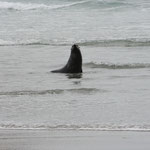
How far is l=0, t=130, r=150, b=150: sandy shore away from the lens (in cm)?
683

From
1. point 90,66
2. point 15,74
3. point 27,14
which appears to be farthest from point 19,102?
point 27,14

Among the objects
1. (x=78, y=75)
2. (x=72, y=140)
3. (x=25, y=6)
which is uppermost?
(x=25, y=6)

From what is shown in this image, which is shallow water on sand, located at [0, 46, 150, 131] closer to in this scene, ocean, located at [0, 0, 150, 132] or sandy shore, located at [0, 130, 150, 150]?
ocean, located at [0, 0, 150, 132]

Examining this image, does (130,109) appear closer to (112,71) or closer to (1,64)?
(112,71)

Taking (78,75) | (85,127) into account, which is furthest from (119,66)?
(85,127)

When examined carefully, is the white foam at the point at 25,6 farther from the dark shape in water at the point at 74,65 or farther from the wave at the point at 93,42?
the dark shape in water at the point at 74,65

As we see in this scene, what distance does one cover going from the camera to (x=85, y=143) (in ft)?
23.1

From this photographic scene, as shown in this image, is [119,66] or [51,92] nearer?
[51,92]

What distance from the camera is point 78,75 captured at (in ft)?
46.5

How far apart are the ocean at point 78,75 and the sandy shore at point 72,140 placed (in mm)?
366

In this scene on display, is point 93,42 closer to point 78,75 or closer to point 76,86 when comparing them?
point 78,75

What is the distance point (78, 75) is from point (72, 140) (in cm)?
700

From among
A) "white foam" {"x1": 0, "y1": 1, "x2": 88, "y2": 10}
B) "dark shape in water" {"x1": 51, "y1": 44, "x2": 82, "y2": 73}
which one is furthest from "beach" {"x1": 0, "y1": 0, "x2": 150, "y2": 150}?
"white foam" {"x1": 0, "y1": 1, "x2": 88, "y2": 10}

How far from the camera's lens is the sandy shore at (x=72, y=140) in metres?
6.83
